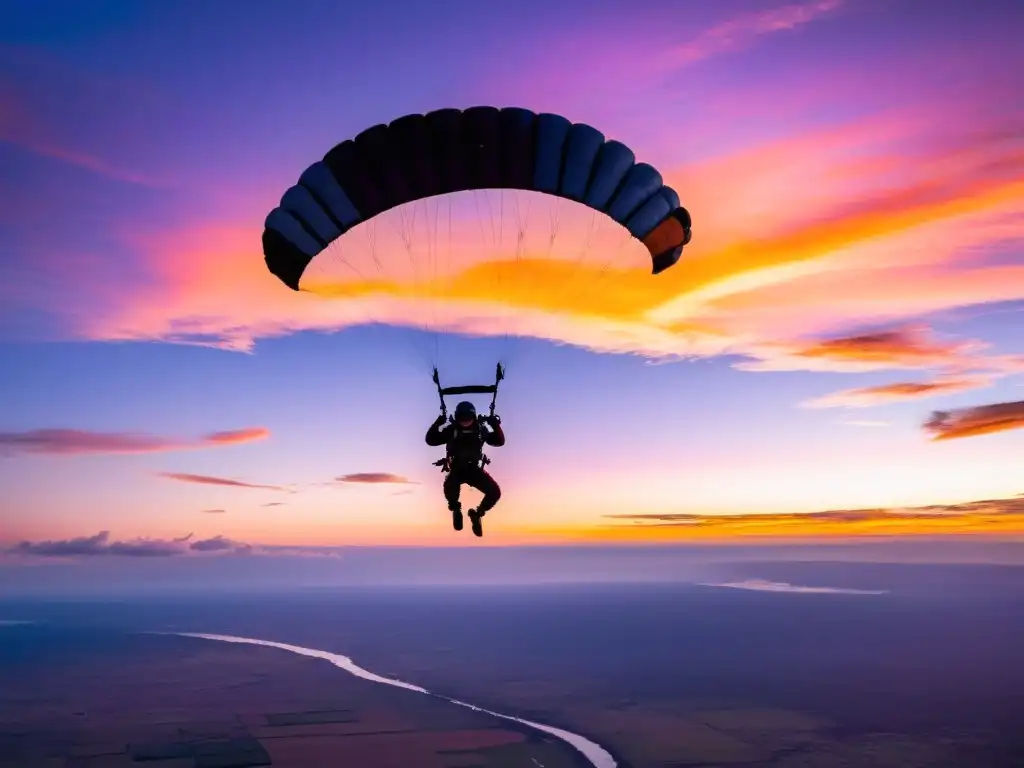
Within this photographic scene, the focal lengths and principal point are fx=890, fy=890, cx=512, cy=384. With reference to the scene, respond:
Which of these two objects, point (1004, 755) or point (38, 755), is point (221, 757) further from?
point (1004, 755)

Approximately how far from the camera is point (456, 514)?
72.1 ft

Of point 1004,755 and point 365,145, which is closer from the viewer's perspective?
point 365,145

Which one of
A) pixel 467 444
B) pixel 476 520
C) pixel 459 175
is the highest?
pixel 459 175

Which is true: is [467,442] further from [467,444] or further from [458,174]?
[458,174]

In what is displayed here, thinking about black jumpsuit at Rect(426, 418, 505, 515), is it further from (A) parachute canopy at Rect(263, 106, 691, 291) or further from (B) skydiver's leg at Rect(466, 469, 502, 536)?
(A) parachute canopy at Rect(263, 106, 691, 291)

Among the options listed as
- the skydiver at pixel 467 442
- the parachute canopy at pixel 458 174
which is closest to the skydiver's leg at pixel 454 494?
the skydiver at pixel 467 442

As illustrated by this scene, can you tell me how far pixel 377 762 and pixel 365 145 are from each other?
458ft

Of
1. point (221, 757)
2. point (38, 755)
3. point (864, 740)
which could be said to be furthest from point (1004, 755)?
point (38, 755)

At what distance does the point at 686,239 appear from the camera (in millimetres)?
24531

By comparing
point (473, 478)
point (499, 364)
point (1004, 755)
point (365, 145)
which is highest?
point (365, 145)

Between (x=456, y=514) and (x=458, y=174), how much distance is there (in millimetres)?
8518

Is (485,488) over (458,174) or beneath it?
beneath

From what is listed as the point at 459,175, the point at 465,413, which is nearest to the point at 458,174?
the point at 459,175

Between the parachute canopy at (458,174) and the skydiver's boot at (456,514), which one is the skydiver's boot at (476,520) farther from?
the parachute canopy at (458,174)
